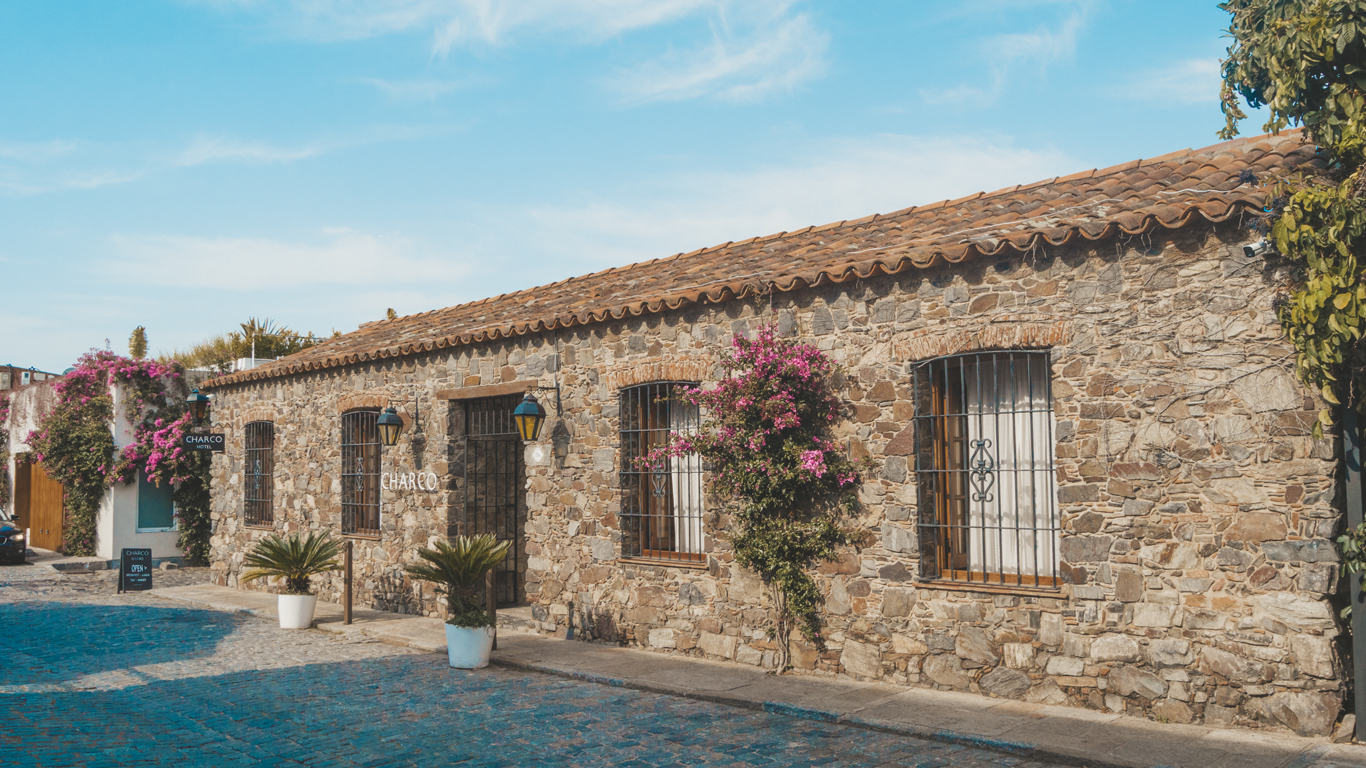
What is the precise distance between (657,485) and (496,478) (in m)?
3.34

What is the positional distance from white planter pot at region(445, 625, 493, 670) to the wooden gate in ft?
54.6

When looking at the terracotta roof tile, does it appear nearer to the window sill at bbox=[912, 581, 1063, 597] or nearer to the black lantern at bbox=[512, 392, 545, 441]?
the black lantern at bbox=[512, 392, 545, 441]

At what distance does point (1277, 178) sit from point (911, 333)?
2722 millimetres

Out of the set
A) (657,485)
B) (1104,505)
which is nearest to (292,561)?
(657,485)

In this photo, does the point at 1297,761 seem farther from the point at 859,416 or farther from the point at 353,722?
the point at 353,722

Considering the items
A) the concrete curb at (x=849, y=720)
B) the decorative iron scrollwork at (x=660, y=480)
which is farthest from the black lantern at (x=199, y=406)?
the decorative iron scrollwork at (x=660, y=480)

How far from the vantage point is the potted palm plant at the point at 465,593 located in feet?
30.0

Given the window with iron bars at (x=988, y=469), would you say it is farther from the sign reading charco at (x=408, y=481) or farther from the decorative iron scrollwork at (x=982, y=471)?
the sign reading charco at (x=408, y=481)

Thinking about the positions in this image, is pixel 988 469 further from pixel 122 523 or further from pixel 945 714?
pixel 122 523

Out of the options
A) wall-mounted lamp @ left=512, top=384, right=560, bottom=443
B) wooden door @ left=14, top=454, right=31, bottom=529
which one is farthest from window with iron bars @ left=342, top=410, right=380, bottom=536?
wooden door @ left=14, top=454, right=31, bottom=529

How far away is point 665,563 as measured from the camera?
9.59 metres

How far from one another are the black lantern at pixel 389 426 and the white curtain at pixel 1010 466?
7.56m

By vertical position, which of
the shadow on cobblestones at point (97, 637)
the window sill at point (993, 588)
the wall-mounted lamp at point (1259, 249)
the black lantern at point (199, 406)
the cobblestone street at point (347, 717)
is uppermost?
the wall-mounted lamp at point (1259, 249)

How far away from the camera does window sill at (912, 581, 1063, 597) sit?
7035 millimetres
